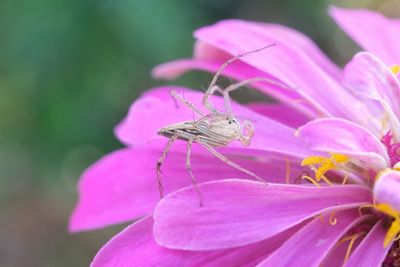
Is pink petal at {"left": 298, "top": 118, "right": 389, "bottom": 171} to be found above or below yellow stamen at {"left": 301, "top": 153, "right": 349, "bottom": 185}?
above

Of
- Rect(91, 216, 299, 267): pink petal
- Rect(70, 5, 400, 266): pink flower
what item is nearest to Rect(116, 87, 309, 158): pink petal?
Rect(70, 5, 400, 266): pink flower

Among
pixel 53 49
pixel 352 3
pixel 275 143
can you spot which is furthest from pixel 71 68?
pixel 352 3

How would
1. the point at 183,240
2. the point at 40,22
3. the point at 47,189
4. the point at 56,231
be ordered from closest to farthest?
the point at 183,240 → the point at 40,22 → the point at 47,189 → the point at 56,231

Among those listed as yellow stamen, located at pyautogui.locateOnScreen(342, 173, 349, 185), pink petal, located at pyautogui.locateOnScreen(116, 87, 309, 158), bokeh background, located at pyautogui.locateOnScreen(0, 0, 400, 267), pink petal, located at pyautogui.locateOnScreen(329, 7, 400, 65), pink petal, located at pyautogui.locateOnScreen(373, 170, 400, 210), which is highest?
pink petal, located at pyautogui.locateOnScreen(329, 7, 400, 65)

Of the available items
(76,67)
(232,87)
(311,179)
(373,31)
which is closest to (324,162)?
(311,179)

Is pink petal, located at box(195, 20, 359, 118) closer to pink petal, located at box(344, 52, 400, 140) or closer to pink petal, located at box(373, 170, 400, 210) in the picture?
pink petal, located at box(344, 52, 400, 140)

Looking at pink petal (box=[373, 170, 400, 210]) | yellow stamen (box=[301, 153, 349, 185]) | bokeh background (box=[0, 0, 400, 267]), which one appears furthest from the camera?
bokeh background (box=[0, 0, 400, 267])

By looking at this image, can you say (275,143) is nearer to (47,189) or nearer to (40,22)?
(40,22)

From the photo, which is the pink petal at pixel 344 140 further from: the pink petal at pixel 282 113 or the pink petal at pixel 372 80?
the pink petal at pixel 282 113
